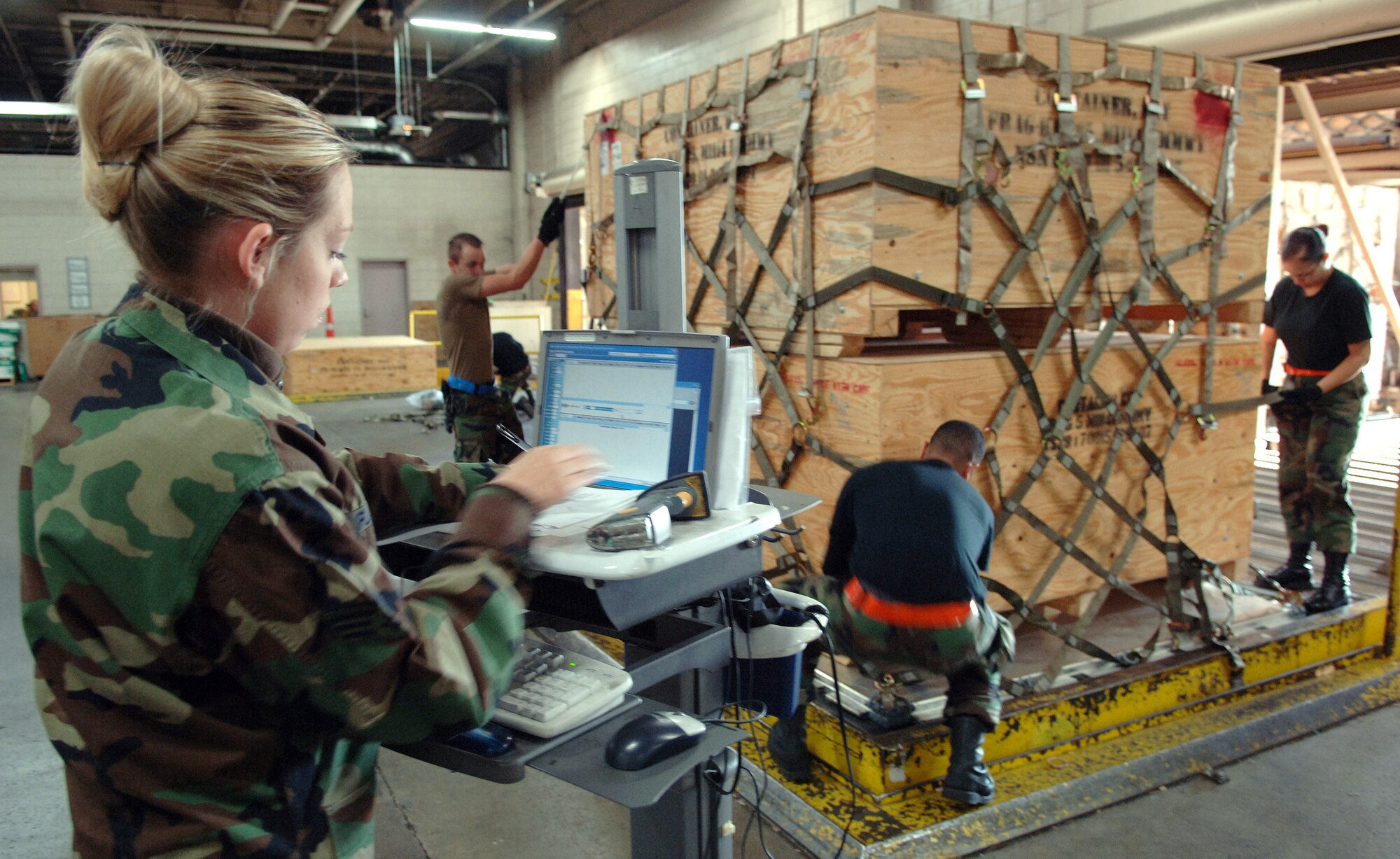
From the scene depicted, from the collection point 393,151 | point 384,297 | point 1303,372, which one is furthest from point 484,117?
point 1303,372

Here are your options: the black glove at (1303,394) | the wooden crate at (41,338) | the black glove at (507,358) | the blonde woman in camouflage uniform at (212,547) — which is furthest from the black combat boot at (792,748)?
the wooden crate at (41,338)

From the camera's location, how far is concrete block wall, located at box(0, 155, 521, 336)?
1648cm

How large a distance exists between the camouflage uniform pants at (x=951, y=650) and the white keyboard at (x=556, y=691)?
1455mm

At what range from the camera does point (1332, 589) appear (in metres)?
4.73

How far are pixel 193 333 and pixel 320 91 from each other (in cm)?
2019

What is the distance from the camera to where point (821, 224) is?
144 inches

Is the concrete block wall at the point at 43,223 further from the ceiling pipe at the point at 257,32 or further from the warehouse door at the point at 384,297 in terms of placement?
the warehouse door at the point at 384,297

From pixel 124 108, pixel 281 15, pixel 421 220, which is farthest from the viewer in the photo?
pixel 421 220

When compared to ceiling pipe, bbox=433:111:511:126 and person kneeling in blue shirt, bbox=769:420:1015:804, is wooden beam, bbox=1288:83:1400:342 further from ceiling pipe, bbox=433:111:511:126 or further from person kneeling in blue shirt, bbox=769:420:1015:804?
ceiling pipe, bbox=433:111:511:126

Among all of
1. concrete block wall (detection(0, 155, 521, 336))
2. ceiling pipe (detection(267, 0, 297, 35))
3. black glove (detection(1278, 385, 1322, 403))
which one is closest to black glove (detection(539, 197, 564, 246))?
black glove (detection(1278, 385, 1322, 403))

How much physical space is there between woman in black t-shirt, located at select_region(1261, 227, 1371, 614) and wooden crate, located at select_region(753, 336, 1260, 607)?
1.74ft

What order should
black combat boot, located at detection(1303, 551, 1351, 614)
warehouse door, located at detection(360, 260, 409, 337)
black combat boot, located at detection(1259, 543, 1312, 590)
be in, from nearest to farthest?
black combat boot, located at detection(1303, 551, 1351, 614)
black combat boot, located at detection(1259, 543, 1312, 590)
warehouse door, located at detection(360, 260, 409, 337)

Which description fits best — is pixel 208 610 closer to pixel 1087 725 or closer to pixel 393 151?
pixel 1087 725

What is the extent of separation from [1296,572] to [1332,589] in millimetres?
320
